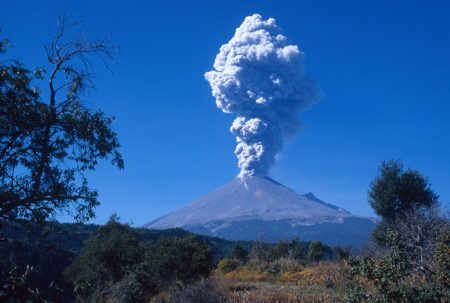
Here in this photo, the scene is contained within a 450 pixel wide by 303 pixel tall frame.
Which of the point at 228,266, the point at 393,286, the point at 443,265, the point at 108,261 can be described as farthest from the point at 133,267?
the point at 443,265

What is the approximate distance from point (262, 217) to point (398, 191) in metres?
105

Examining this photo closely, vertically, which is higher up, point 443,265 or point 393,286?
point 443,265

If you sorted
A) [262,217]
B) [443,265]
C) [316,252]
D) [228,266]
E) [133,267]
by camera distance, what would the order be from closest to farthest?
[443,265] → [133,267] → [228,266] → [316,252] → [262,217]

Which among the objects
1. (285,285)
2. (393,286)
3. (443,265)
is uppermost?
(443,265)

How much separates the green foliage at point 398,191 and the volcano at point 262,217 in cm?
7342

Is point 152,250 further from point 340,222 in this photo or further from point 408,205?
Result: point 340,222

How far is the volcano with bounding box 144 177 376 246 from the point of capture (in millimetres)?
116875

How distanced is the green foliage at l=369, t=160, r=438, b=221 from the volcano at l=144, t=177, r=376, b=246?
73416 mm

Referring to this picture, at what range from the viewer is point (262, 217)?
429 ft

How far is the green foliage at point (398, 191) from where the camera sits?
1067 inches

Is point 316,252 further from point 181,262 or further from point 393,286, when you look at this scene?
point 393,286

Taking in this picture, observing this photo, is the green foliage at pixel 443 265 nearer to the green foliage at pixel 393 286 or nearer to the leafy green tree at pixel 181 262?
the green foliage at pixel 393 286

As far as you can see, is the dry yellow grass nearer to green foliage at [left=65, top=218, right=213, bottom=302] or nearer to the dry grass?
the dry grass

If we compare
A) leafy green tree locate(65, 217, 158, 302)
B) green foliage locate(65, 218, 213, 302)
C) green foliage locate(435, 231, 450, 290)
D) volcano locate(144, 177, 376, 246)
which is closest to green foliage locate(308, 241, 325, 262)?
green foliage locate(65, 218, 213, 302)
